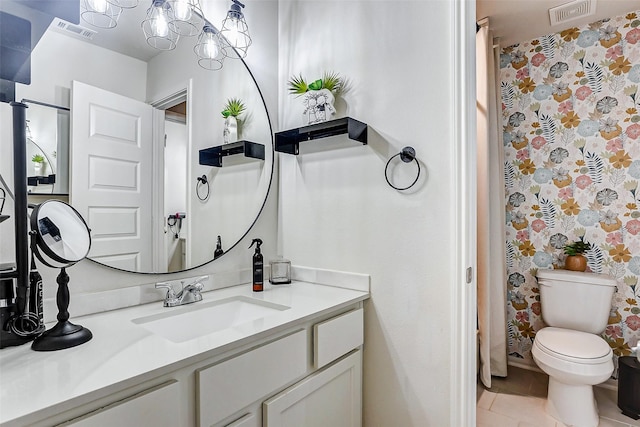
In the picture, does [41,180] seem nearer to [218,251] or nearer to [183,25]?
[218,251]

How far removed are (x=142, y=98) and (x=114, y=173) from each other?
31 centimetres

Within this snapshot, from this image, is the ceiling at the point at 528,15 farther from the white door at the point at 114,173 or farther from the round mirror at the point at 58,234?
the round mirror at the point at 58,234

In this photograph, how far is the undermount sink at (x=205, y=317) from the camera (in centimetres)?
119

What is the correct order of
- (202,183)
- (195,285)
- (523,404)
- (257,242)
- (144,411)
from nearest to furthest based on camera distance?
1. (144,411)
2. (195,285)
3. (202,183)
4. (257,242)
5. (523,404)

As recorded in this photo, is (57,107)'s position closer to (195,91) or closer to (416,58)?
(195,91)

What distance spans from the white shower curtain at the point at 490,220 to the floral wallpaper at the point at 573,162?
0.81 feet

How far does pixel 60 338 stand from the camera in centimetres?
88

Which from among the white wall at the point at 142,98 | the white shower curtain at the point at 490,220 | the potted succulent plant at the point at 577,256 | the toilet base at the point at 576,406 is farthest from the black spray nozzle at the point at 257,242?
the potted succulent plant at the point at 577,256

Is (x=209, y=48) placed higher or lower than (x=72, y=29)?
higher

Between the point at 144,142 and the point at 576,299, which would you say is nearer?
the point at 144,142

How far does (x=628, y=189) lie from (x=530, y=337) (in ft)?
4.00

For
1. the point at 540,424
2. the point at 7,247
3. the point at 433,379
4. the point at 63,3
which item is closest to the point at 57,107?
the point at 63,3

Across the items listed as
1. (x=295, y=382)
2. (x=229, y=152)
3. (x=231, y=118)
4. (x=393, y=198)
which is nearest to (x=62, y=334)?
(x=295, y=382)

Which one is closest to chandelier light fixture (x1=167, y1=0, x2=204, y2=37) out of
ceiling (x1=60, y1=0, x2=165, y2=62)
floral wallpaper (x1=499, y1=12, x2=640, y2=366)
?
ceiling (x1=60, y1=0, x2=165, y2=62)
